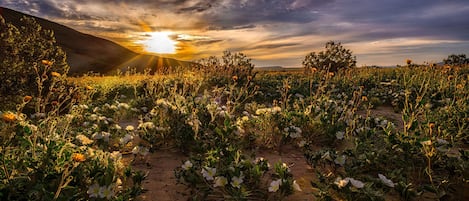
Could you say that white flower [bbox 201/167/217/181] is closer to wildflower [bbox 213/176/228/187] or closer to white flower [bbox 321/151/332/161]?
wildflower [bbox 213/176/228/187]

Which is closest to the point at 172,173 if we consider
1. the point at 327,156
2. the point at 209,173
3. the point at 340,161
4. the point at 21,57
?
the point at 209,173

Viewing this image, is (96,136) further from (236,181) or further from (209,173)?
(236,181)

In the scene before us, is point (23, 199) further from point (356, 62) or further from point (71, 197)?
point (356, 62)

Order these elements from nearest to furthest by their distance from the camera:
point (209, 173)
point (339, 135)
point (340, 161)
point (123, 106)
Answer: point (209, 173) < point (340, 161) < point (339, 135) < point (123, 106)

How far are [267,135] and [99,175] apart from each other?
2817 mm

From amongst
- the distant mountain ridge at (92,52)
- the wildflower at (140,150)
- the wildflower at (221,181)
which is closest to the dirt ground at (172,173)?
the wildflower at (140,150)

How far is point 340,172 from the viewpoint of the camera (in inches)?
158

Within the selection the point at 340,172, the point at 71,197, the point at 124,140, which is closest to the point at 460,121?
the point at 340,172

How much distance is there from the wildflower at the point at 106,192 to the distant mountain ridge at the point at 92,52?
146ft

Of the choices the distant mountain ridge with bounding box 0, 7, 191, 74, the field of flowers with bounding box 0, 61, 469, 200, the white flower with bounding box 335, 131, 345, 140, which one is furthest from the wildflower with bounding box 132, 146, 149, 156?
the distant mountain ridge with bounding box 0, 7, 191, 74

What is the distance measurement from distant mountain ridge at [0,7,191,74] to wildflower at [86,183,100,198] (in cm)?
4438

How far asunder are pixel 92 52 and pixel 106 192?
2189 inches

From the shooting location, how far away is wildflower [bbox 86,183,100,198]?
8.83 feet

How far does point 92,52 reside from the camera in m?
53.4
